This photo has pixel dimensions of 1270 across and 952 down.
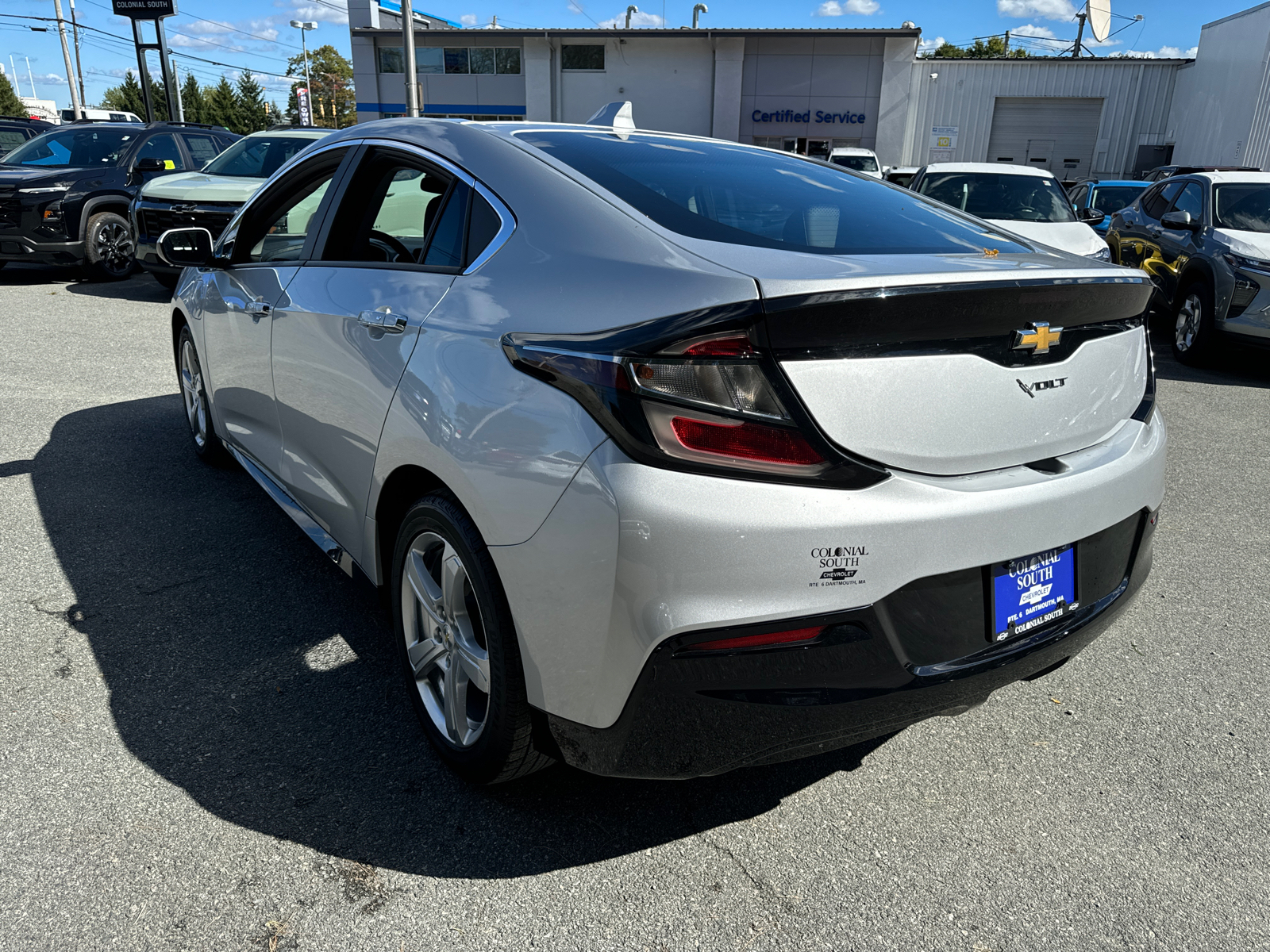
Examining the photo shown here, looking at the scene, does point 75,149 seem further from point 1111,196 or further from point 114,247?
point 1111,196

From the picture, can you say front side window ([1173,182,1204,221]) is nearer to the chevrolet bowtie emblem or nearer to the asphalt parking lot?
the asphalt parking lot

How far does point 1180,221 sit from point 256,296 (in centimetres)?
850

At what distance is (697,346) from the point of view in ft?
5.53

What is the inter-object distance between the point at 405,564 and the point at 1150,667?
2.45 metres

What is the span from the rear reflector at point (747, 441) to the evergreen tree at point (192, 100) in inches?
3369

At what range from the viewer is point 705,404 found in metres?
1.68

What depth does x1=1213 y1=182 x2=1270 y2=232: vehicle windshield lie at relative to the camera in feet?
27.3

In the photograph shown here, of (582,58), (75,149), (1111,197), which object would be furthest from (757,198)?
(582,58)

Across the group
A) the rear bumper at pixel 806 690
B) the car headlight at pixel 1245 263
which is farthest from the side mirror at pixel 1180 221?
the rear bumper at pixel 806 690

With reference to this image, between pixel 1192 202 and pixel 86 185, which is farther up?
pixel 1192 202

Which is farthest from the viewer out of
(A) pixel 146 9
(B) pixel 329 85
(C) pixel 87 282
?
(B) pixel 329 85

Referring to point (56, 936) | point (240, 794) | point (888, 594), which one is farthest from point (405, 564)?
point (888, 594)

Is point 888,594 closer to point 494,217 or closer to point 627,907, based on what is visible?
point 627,907

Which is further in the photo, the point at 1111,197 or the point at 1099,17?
the point at 1099,17
